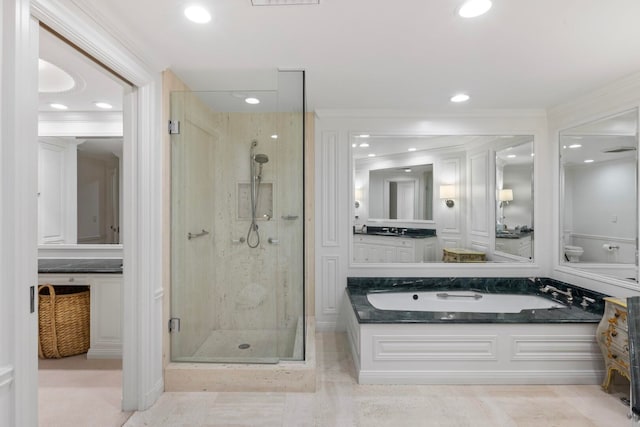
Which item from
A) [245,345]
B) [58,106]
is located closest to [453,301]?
[245,345]

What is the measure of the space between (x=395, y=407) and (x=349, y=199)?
1943 mm

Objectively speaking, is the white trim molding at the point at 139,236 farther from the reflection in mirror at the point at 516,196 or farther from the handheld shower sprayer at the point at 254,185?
the reflection in mirror at the point at 516,196

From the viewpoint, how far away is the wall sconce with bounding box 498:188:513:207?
339 cm

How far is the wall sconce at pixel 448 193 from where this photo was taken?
11.2 feet

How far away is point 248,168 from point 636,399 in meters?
2.61

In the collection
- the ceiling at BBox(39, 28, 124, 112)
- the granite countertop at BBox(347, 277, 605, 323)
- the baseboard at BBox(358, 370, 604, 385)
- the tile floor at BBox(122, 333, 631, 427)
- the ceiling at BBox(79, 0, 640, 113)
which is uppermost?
the ceiling at BBox(79, 0, 640, 113)

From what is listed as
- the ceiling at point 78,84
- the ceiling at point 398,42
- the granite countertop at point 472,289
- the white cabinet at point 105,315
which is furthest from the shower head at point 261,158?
the white cabinet at point 105,315

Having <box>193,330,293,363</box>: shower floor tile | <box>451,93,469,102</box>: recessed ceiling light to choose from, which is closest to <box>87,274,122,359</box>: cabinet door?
<box>193,330,293,363</box>: shower floor tile

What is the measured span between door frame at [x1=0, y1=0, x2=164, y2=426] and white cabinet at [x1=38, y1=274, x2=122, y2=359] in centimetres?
84

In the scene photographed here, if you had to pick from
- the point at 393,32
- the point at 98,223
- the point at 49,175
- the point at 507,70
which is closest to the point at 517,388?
the point at 507,70

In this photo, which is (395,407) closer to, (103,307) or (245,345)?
(245,345)

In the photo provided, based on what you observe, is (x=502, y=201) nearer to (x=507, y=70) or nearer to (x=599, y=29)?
(x=507, y=70)

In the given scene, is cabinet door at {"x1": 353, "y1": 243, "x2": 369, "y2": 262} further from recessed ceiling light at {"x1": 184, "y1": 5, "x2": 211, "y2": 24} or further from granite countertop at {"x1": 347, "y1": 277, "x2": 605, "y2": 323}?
recessed ceiling light at {"x1": 184, "y1": 5, "x2": 211, "y2": 24}

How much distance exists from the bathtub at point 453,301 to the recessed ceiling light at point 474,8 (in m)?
2.43
